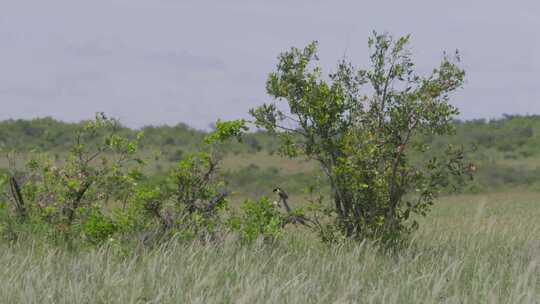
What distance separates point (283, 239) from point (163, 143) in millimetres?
45561

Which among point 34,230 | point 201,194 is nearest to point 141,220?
point 201,194

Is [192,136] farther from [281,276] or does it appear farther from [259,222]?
[281,276]

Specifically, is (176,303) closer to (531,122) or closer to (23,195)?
(23,195)

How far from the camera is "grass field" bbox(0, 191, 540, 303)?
6.31 meters

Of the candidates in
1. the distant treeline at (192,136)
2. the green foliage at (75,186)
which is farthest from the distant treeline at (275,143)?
the green foliage at (75,186)

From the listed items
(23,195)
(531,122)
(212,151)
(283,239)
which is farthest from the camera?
(531,122)

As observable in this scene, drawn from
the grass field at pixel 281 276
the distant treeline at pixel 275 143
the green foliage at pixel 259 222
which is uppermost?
the distant treeline at pixel 275 143

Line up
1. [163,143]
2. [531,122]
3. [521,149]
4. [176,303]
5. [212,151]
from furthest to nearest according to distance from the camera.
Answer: [531,122] → [163,143] → [521,149] → [212,151] → [176,303]

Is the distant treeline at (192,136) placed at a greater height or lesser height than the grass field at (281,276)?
greater

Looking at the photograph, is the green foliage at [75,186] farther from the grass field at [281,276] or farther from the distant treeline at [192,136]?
the distant treeline at [192,136]

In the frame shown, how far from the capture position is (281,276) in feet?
25.2

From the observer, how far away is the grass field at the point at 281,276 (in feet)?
20.7

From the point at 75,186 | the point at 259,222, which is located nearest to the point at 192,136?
the point at 75,186

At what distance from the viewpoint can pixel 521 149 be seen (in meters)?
51.1
